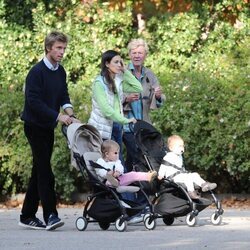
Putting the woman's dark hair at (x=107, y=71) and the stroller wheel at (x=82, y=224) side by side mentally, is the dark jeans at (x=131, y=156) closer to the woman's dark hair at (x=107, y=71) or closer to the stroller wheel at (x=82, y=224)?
the woman's dark hair at (x=107, y=71)

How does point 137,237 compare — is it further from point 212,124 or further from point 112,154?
point 212,124

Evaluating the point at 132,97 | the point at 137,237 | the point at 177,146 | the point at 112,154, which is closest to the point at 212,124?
the point at 132,97

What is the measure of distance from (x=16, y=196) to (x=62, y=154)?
0.97 m

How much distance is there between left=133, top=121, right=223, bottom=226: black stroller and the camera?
37.7 ft

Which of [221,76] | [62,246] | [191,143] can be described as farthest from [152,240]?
[221,76]

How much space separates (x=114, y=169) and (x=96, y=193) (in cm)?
28

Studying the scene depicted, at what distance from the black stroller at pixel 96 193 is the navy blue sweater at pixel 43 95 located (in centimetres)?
35

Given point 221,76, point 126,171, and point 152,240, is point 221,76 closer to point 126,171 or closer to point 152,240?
point 126,171

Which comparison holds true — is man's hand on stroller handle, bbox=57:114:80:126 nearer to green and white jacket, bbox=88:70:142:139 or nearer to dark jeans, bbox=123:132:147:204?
green and white jacket, bbox=88:70:142:139

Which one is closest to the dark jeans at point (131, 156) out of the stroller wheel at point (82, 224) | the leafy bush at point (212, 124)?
the stroller wheel at point (82, 224)

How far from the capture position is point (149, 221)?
11281 mm

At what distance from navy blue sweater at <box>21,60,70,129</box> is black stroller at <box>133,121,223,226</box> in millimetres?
966

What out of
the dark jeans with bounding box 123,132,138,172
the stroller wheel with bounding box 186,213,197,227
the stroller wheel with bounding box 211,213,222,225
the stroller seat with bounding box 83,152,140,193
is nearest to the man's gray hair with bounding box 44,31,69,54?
the stroller seat with bounding box 83,152,140,193

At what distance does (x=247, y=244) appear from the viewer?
31.9 feet
